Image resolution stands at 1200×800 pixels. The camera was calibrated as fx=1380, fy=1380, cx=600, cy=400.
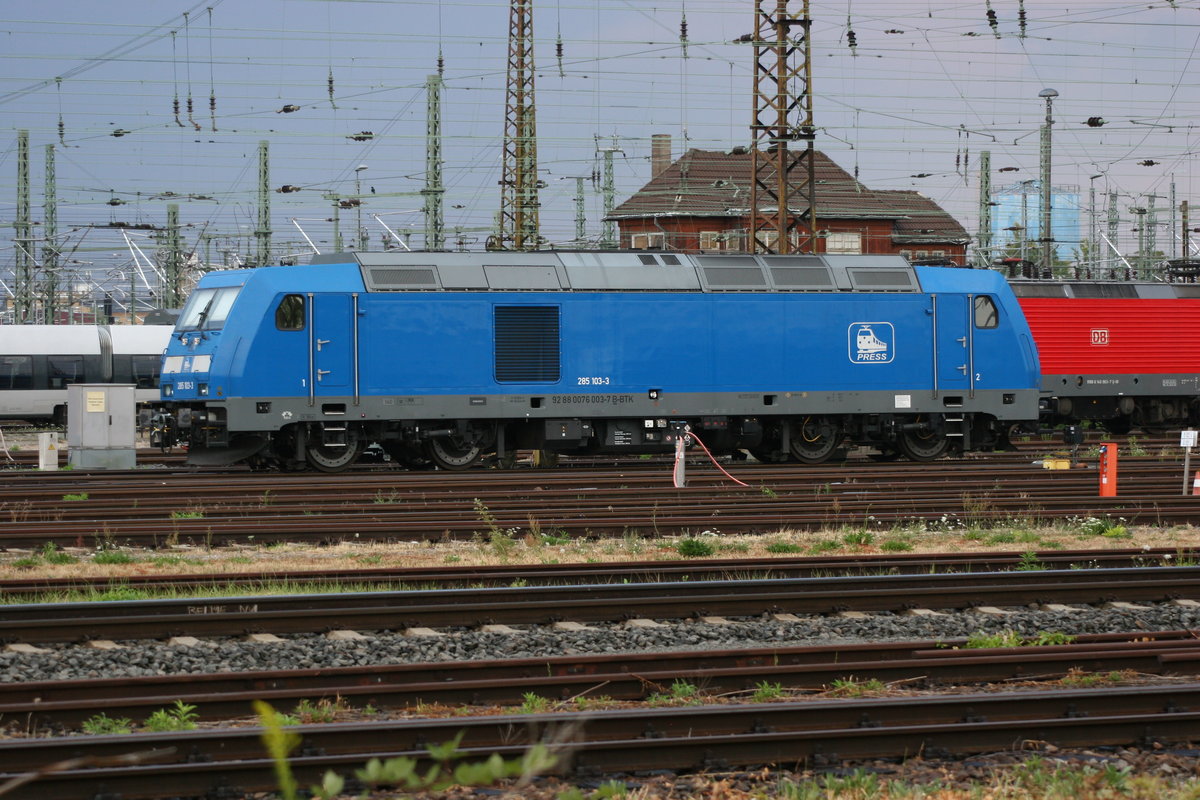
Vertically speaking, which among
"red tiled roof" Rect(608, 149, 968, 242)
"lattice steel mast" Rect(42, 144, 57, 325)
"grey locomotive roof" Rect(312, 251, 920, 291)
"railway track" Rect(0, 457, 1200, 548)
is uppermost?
"red tiled roof" Rect(608, 149, 968, 242)

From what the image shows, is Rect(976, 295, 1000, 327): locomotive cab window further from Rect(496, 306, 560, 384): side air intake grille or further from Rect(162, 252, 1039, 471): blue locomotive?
A: Rect(496, 306, 560, 384): side air intake grille

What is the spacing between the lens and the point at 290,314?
22.4m

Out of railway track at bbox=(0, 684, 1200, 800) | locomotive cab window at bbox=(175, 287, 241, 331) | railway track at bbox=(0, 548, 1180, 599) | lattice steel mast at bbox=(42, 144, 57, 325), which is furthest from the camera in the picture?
lattice steel mast at bbox=(42, 144, 57, 325)

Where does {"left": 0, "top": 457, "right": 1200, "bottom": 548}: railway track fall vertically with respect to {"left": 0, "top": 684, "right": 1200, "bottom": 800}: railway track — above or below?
above

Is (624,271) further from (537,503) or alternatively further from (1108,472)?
(1108,472)

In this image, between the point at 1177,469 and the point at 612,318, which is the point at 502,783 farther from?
the point at 1177,469

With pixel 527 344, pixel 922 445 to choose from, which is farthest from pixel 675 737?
pixel 922 445

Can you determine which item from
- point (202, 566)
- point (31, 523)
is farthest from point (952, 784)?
point (31, 523)

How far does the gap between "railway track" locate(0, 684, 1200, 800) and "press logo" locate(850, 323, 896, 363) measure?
17188 mm

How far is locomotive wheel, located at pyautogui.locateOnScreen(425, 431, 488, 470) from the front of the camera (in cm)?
2378

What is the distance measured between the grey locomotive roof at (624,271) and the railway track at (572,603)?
1234cm

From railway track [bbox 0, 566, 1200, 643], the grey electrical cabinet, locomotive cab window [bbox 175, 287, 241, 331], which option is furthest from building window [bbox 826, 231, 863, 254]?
railway track [bbox 0, 566, 1200, 643]

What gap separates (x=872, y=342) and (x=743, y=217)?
135 feet

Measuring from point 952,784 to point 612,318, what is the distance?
17441 mm
